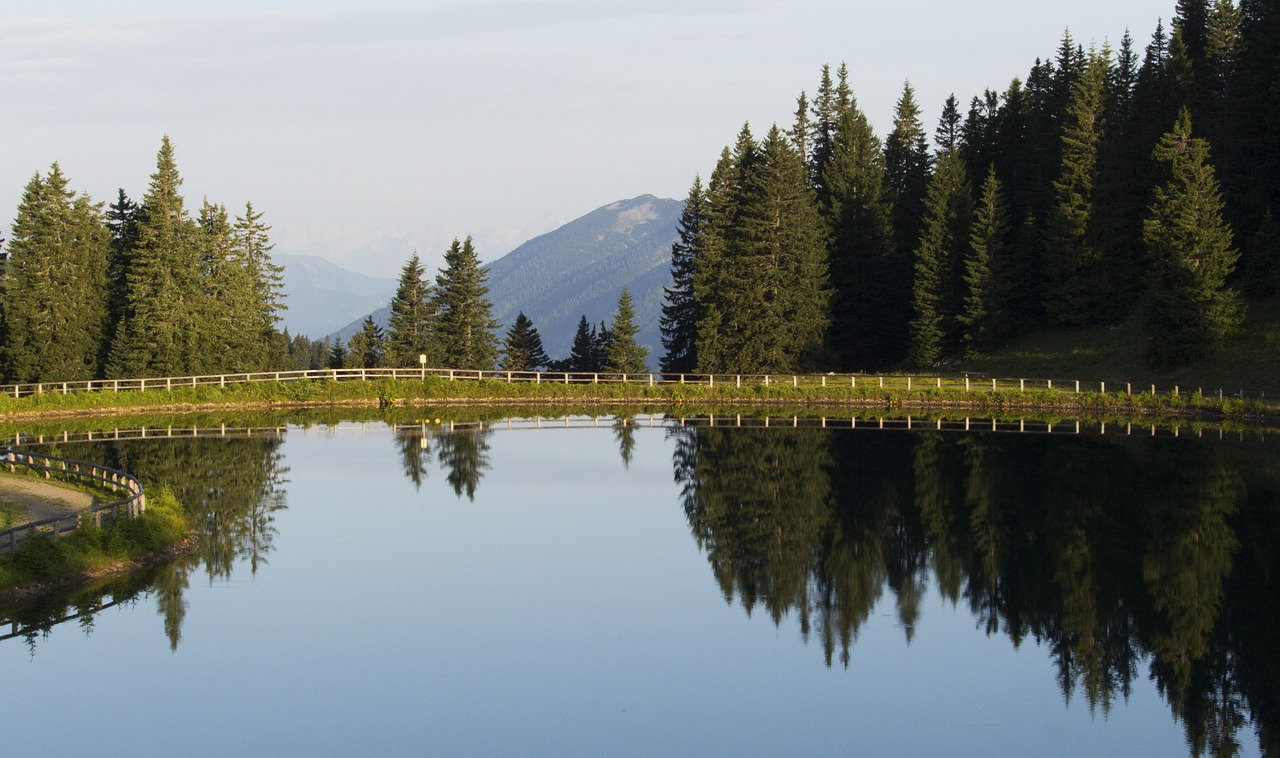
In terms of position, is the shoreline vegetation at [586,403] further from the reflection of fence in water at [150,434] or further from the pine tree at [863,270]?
the pine tree at [863,270]

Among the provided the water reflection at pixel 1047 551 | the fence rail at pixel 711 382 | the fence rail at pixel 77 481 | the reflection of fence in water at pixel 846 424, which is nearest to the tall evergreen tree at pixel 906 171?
the fence rail at pixel 711 382

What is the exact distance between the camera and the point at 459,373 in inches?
3551

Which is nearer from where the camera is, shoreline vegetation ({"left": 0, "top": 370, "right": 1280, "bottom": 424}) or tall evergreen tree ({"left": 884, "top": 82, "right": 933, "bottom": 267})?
shoreline vegetation ({"left": 0, "top": 370, "right": 1280, "bottom": 424})

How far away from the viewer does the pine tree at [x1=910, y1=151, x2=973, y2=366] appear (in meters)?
93.8

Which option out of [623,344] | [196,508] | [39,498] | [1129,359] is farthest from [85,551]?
[623,344]

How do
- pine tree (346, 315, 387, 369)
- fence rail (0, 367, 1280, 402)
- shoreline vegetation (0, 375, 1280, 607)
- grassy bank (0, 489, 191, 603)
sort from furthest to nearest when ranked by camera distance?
pine tree (346, 315, 387, 369), fence rail (0, 367, 1280, 402), shoreline vegetation (0, 375, 1280, 607), grassy bank (0, 489, 191, 603)

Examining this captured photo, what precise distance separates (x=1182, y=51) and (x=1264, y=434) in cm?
3934

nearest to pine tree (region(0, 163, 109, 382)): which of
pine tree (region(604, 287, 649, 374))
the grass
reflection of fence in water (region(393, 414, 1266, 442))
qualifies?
reflection of fence in water (region(393, 414, 1266, 442))

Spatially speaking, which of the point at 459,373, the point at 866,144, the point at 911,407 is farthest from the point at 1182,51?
the point at 459,373

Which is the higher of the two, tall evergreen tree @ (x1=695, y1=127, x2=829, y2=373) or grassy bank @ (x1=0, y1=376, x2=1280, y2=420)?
tall evergreen tree @ (x1=695, y1=127, x2=829, y2=373)

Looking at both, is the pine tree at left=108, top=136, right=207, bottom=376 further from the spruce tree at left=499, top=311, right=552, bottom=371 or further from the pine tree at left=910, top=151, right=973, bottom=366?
the pine tree at left=910, top=151, right=973, bottom=366

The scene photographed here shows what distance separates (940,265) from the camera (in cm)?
9475

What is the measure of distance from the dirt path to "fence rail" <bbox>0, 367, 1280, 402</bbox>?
124 feet

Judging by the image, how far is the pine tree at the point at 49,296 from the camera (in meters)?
85.0
